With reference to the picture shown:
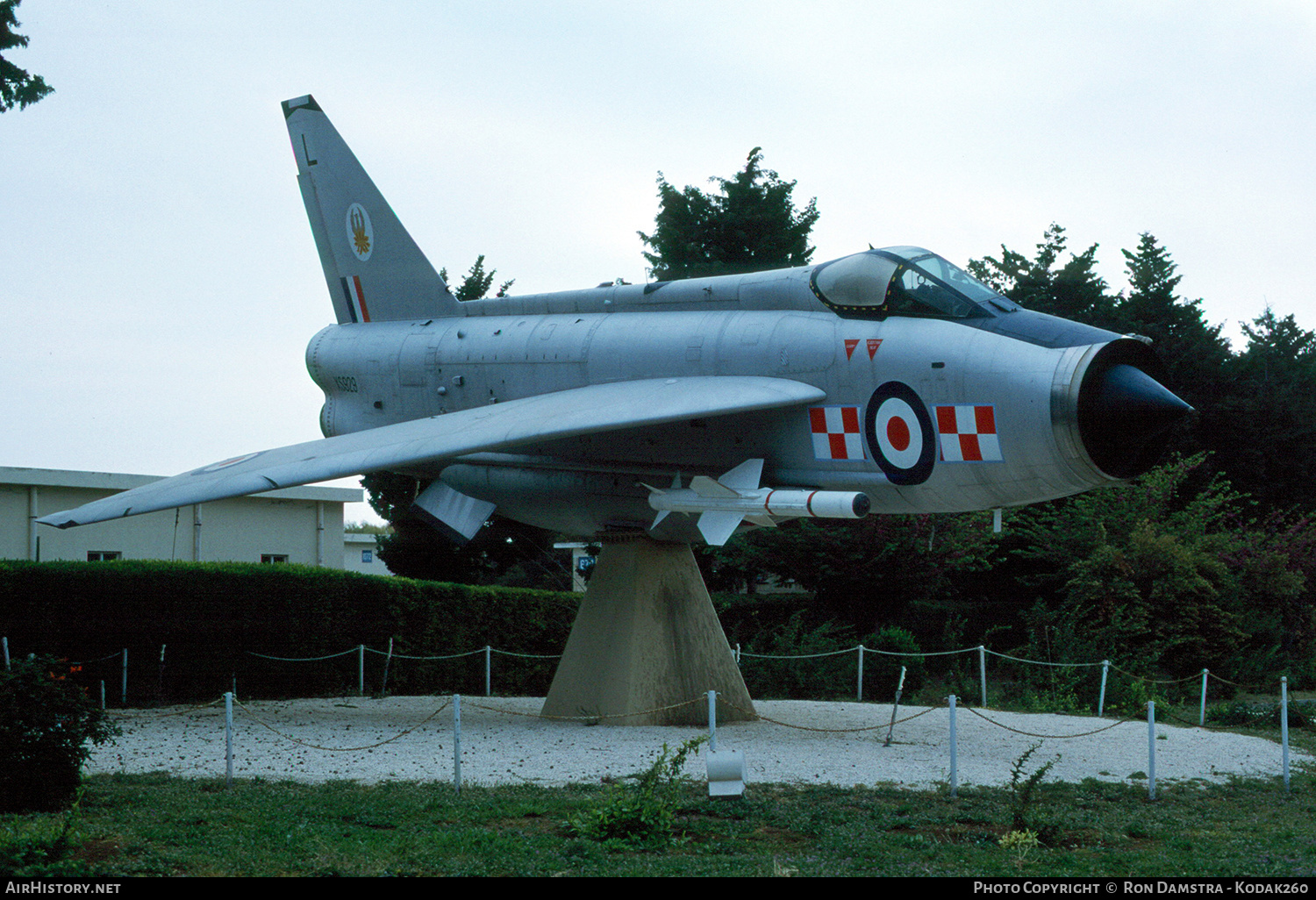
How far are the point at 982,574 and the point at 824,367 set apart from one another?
2232cm

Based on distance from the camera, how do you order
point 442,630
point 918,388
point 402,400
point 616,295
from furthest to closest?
1. point 442,630
2. point 402,400
3. point 616,295
4. point 918,388

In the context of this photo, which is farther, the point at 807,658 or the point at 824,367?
the point at 807,658

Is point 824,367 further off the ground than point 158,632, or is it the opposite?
point 824,367

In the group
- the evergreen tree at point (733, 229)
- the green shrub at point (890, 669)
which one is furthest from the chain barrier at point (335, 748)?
the evergreen tree at point (733, 229)

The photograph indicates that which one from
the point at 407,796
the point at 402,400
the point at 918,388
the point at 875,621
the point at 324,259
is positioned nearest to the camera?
the point at 407,796

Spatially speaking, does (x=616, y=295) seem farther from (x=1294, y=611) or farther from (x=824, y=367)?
(x=1294, y=611)

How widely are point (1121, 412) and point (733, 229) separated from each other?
25598 mm

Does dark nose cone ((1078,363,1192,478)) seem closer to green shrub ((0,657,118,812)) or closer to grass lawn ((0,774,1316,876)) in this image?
grass lawn ((0,774,1316,876))

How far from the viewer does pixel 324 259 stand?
690 inches

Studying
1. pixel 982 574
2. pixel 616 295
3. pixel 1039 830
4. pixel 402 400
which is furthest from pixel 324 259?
pixel 982 574

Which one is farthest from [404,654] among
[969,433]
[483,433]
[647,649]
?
[969,433]

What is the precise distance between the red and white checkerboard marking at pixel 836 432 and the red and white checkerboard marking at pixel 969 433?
91 cm

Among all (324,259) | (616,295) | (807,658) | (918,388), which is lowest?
(807,658)

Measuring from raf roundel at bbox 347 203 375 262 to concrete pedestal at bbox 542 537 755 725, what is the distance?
600 cm
